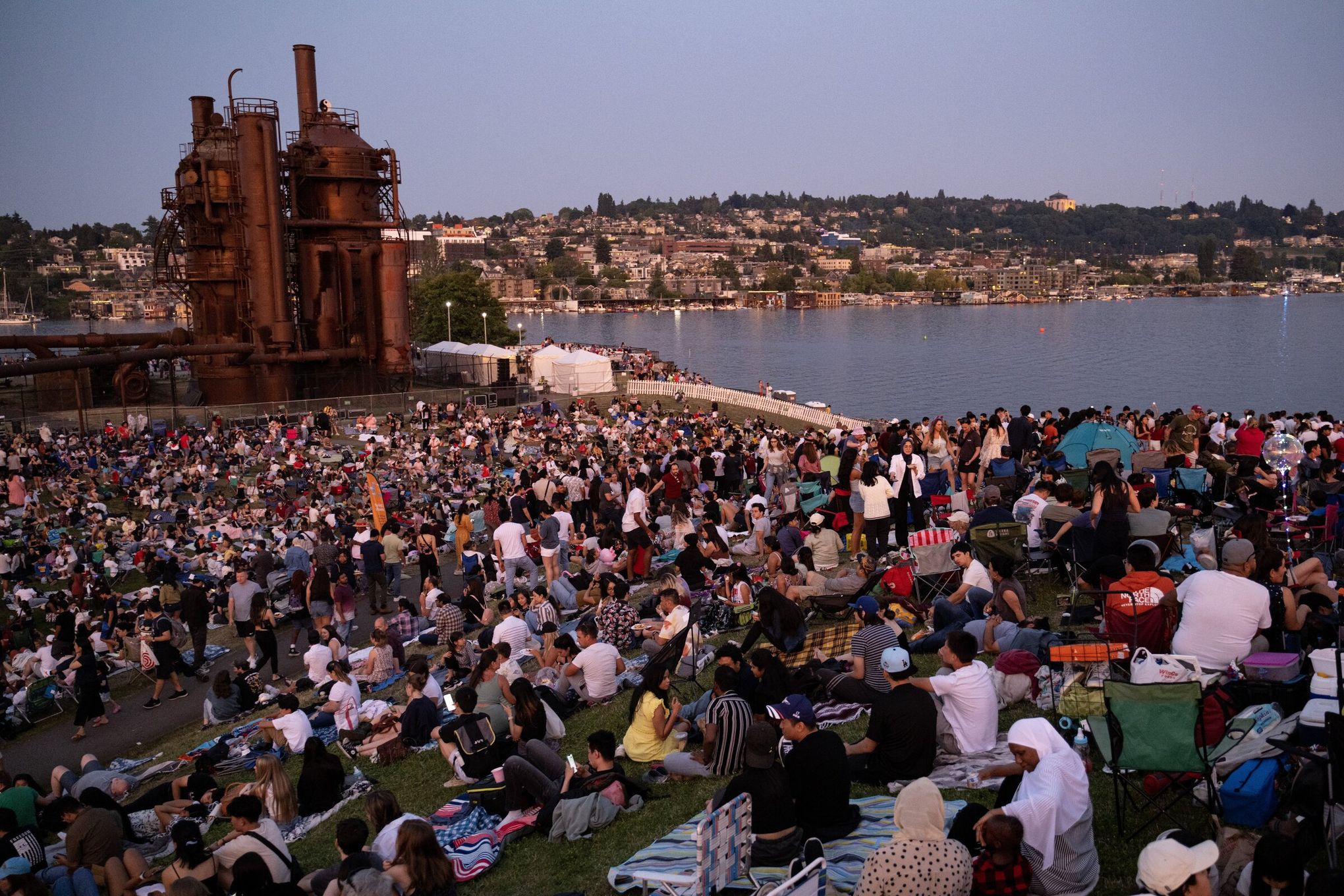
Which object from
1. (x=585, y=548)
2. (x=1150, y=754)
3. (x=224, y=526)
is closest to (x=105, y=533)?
(x=224, y=526)

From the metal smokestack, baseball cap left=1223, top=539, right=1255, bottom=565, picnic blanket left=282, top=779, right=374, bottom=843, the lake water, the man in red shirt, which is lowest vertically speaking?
the lake water

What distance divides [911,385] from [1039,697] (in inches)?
2895

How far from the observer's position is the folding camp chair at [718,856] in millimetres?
5176

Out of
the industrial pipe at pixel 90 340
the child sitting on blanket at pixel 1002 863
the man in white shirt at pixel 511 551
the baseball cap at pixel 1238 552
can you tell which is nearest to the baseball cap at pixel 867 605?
the baseball cap at pixel 1238 552

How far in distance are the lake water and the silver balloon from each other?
168 feet

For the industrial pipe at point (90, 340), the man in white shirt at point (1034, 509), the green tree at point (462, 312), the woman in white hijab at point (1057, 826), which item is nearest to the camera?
the woman in white hijab at point (1057, 826)

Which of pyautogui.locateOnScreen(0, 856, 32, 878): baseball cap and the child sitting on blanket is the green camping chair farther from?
pyautogui.locateOnScreen(0, 856, 32, 878): baseball cap

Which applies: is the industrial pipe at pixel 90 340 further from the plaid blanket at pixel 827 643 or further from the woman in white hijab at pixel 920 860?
the woman in white hijab at pixel 920 860

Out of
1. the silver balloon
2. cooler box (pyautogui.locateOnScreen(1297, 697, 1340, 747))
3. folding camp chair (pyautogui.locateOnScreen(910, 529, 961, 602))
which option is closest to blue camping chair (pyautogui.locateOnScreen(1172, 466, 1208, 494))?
the silver balloon

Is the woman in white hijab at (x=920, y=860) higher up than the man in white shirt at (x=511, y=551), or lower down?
higher up

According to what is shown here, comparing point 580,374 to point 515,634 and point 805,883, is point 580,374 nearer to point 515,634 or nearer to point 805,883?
point 515,634

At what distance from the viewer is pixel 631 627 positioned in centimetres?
1104

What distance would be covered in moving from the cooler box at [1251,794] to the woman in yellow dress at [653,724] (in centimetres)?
369

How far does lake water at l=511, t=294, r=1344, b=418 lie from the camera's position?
68.9m
